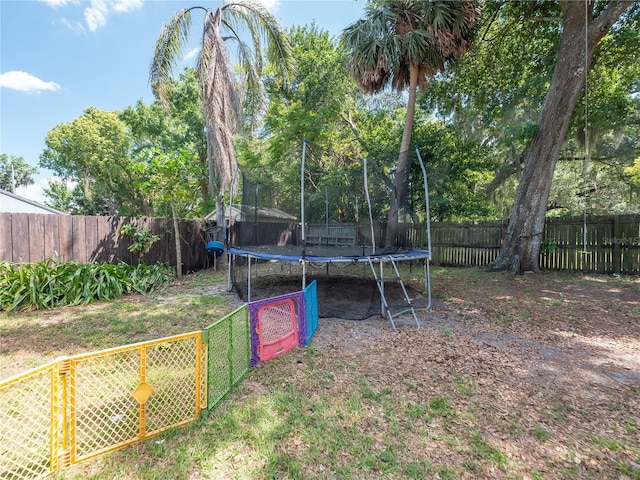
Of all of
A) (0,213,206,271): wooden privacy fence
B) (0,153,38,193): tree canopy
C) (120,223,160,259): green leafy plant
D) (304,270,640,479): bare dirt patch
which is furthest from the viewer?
(0,153,38,193): tree canopy

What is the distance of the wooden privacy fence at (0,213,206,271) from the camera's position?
17.1 feet

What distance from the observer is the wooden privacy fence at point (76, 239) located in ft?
17.1

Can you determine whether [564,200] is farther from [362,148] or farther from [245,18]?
[245,18]

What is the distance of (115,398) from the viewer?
7.46 feet

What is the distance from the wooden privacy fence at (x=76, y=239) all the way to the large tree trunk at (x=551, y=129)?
8395 millimetres

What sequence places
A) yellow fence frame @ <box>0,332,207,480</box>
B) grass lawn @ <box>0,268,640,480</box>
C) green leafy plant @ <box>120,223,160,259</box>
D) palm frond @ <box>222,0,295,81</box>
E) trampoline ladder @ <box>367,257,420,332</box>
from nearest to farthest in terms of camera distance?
yellow fence frame @ <box>0,332,207,480</box> < grass lawn @ <box>0,268,640,480</box> < trampoline ladder @ <box>367,257,420,332</box> < green leafy plant @ <box>120,223,160,259</box> < palm frond @ <box>222,0,295,81</box>

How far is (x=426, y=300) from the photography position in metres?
5.39

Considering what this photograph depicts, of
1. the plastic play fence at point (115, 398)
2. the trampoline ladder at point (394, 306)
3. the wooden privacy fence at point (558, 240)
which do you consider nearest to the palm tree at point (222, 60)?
the wooden privacy fence at point (558, 240)

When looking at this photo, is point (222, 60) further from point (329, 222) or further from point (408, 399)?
point (408, 399)

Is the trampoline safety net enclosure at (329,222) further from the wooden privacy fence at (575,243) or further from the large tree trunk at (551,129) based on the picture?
the large tree trunk at (551,129)

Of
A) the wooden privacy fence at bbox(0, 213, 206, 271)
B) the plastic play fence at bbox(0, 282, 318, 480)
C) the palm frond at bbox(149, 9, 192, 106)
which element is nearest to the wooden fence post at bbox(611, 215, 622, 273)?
the plastic play fence at bbox(0, 282, 318, 480)

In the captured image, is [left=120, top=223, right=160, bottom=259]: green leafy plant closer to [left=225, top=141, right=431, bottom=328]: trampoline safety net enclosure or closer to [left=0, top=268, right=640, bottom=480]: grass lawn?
[left=225, top=141, right=431, bottom=328]: trampoline safety net enclosure

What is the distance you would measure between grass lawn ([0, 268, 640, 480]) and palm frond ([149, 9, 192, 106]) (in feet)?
18.8

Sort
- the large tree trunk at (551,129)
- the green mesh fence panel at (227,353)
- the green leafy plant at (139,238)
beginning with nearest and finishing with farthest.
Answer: the green mesh fence panel at (227,353) → the large tree trunk at (551,129) → the green leafy plant at (139,238)
